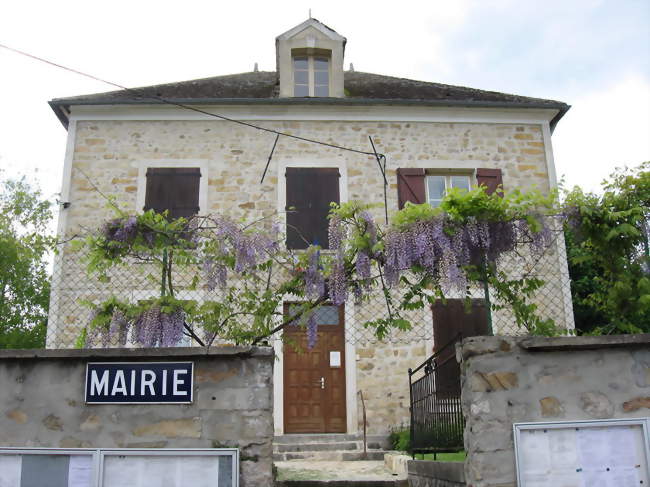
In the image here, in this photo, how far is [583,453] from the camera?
3613 millimetres

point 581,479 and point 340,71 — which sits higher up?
point 340,71

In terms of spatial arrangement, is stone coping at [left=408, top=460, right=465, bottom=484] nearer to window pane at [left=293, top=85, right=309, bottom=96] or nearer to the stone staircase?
the stone staircase

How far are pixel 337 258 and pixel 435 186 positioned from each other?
5101mm

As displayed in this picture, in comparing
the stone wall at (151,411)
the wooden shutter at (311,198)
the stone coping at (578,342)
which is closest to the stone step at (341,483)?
the stone wall at (151,411)

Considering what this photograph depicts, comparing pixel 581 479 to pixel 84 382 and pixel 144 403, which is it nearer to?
pixel 144 403

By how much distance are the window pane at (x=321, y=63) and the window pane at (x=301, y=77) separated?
0.21 metres

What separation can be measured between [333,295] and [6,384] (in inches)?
80.0

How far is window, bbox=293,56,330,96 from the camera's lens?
32.1 ft

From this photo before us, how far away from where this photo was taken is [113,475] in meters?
3.64

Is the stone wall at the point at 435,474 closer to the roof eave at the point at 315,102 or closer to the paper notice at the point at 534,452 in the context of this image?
the paper notice at the point at 534,452

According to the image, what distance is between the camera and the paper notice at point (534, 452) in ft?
11.7

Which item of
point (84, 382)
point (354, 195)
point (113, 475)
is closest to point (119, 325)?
point (84, 382)

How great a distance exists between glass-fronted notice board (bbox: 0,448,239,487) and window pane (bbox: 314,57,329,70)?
294 inches

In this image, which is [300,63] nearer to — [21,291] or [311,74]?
[311,74]
